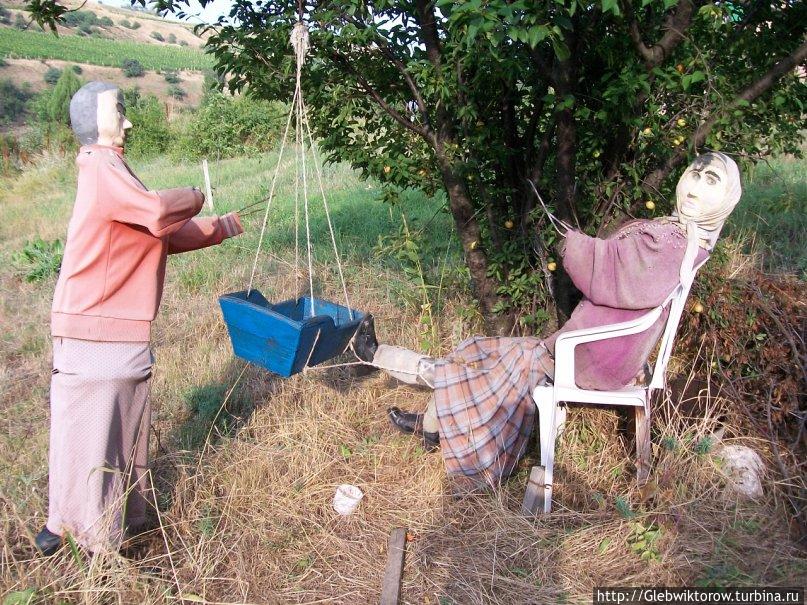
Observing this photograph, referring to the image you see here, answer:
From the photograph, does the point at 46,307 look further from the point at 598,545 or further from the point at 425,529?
the point at 598,545

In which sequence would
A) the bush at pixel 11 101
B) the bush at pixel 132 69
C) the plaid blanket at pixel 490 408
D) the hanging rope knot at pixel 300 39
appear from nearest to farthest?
the hanging rope knot at pixel 300 39
the plaid blanket at pixel 490 408
the bush at pixel 11 101
the bush at pixel 132 69

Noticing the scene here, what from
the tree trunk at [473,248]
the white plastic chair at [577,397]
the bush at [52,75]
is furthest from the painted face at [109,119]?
the bush at [52,75]

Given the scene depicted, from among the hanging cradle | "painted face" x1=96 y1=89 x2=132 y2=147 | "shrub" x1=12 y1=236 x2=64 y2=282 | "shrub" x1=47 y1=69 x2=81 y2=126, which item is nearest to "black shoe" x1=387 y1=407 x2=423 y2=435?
the hanging cradle

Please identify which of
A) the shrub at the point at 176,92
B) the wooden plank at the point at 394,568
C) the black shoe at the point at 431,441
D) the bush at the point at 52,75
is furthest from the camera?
the bush at the point at 52,75

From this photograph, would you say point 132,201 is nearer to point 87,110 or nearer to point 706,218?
point 87,110

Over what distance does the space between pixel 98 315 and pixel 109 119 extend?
73 centimetres

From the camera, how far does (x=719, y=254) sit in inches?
155

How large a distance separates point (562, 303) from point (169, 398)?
96.2 inches

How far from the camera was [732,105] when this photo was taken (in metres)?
2.97

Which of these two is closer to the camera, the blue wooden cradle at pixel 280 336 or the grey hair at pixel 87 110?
the grey hair at pixel 87 110

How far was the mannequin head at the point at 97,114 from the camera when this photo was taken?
8.27 ft

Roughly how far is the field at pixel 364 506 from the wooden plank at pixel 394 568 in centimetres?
6

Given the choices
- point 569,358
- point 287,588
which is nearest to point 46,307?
point 287,588

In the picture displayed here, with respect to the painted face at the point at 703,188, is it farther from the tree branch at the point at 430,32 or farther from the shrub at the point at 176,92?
the shrub at the point at 176,92
